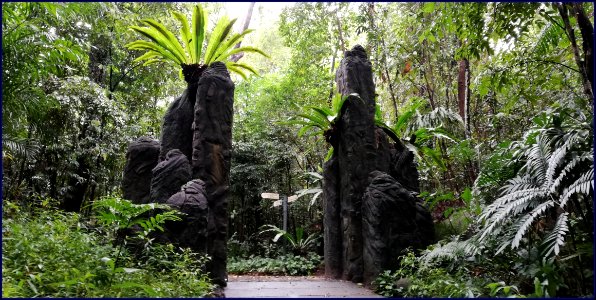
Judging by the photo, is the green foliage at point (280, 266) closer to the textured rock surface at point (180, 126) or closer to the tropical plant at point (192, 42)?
the textured rock surface at point (180, 126)

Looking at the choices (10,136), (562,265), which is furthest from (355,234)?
(10,136)

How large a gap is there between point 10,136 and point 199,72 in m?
2.54

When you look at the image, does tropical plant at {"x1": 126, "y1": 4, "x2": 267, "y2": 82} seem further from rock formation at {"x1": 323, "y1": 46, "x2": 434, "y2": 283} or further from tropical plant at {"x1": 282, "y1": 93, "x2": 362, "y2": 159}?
rock formation at {"x1": 323, "y1": 46, "x2": 434, "y2": 283}

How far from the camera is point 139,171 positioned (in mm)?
6184

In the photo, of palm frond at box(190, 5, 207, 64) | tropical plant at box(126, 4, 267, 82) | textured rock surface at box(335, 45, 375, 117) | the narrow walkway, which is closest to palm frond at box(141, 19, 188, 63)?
tropical plant at box(126, 4, 267, 82)

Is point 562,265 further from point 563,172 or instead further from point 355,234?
point 355,234

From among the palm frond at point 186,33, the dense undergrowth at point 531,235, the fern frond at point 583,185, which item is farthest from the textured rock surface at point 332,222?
the fern frond at point 583,185

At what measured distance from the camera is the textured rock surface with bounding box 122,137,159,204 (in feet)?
20.2

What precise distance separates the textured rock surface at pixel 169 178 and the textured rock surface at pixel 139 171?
61.2 inches

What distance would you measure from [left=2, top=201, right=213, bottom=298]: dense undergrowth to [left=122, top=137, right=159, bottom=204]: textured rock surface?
2086 millimetres

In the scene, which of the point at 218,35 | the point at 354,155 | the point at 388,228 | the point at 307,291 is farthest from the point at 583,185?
the point at 218,35

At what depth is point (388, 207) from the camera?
16.3 feet

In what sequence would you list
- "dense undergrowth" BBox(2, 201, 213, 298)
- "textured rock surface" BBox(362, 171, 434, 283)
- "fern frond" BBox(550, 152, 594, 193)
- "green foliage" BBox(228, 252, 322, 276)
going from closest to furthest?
"dense undergrowth" BBox(2, 201, 213, 298) < "fern frond" BBox(550, 152, 594, 193) < "textured rock surface" BBox(362, 171, 434, 283) < "green foliage" BBox(228, 252, 322, 276)

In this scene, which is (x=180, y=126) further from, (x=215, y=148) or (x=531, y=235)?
(x=531, y=235)
